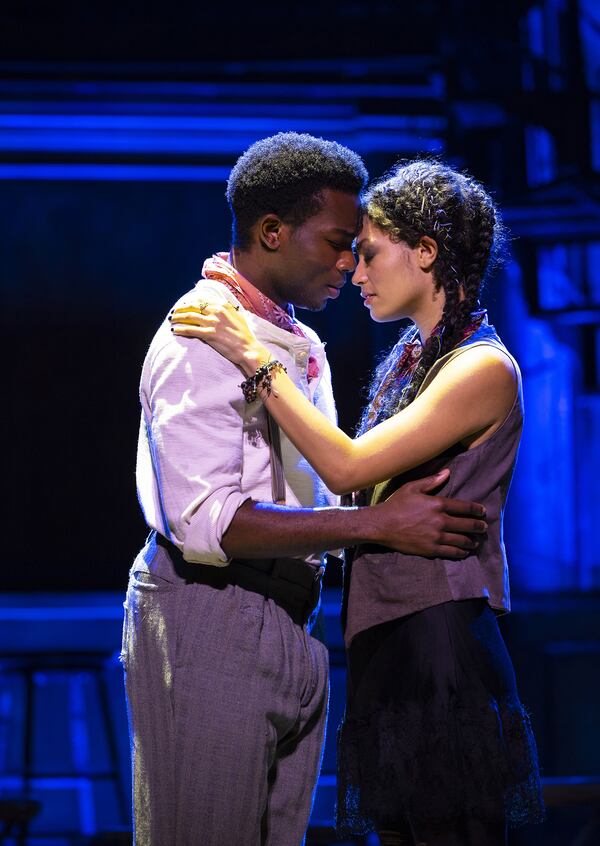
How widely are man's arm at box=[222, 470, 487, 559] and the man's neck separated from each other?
43 centimetres

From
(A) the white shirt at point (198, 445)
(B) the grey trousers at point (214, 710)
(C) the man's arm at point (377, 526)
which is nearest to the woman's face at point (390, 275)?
(A) the white shirt at point (198, 445)

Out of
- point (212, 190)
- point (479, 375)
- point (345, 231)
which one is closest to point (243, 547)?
point (479, 375)

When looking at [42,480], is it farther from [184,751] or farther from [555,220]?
Result: [184,751]

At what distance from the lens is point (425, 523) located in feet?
6.00

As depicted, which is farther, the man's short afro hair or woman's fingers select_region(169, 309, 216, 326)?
the man's short afro hair

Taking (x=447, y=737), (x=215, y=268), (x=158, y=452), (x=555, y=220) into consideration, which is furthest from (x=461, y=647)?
(x=555, y=220)

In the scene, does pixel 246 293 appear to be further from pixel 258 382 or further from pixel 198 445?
pixel 198 445

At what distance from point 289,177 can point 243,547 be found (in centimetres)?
68

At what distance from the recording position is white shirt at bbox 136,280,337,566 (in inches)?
68.9

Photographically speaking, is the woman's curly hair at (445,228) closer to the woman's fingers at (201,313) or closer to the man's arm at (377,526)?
the man's arm at (377,526)

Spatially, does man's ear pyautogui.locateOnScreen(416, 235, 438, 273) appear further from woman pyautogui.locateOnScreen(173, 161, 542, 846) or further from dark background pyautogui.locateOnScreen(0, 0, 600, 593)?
dark background pyautogui.locateOnScreen(0, 0, 600, 593)

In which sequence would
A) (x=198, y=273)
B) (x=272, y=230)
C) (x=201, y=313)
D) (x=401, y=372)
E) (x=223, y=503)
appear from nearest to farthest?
1. (x=223, y=503)
2. (x=201, y=313)
3. (x=272, y=230)
4. (x=401, y=372)
5. (x=198, y=273)

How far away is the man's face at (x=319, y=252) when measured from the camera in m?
1.97

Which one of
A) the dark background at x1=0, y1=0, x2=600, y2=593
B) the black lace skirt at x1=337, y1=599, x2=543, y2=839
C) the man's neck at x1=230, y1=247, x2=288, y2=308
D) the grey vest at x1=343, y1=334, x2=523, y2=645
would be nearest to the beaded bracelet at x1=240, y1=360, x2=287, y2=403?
the man's neck at x1=230, y1=247, x2=288, y2=308
